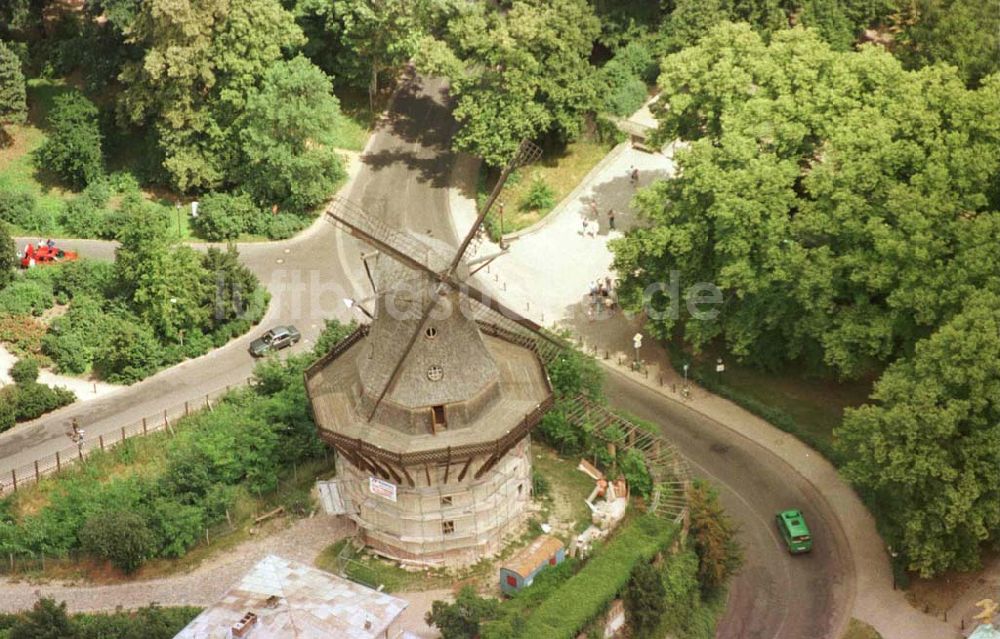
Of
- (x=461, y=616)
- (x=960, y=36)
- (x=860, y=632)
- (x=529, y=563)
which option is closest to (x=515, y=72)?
(x=960, y=36)

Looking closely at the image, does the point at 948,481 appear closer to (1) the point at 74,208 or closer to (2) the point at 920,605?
(2) the point at 920,605

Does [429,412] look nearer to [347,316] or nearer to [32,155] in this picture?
[347,316]

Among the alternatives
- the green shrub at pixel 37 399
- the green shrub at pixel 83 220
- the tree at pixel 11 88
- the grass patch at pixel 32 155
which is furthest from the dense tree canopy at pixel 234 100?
the green shrub at pixel 37 399

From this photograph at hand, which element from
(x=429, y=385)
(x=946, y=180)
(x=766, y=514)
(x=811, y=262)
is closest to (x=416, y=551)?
(x=429, y=385)

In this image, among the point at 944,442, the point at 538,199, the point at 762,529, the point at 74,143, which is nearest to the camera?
the point at 944,442

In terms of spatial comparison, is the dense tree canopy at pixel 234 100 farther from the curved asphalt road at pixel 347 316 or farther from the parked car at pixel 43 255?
the parked car at pixel 43 255

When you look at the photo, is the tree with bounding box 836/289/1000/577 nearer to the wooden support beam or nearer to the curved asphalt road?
the curved asphalt road
